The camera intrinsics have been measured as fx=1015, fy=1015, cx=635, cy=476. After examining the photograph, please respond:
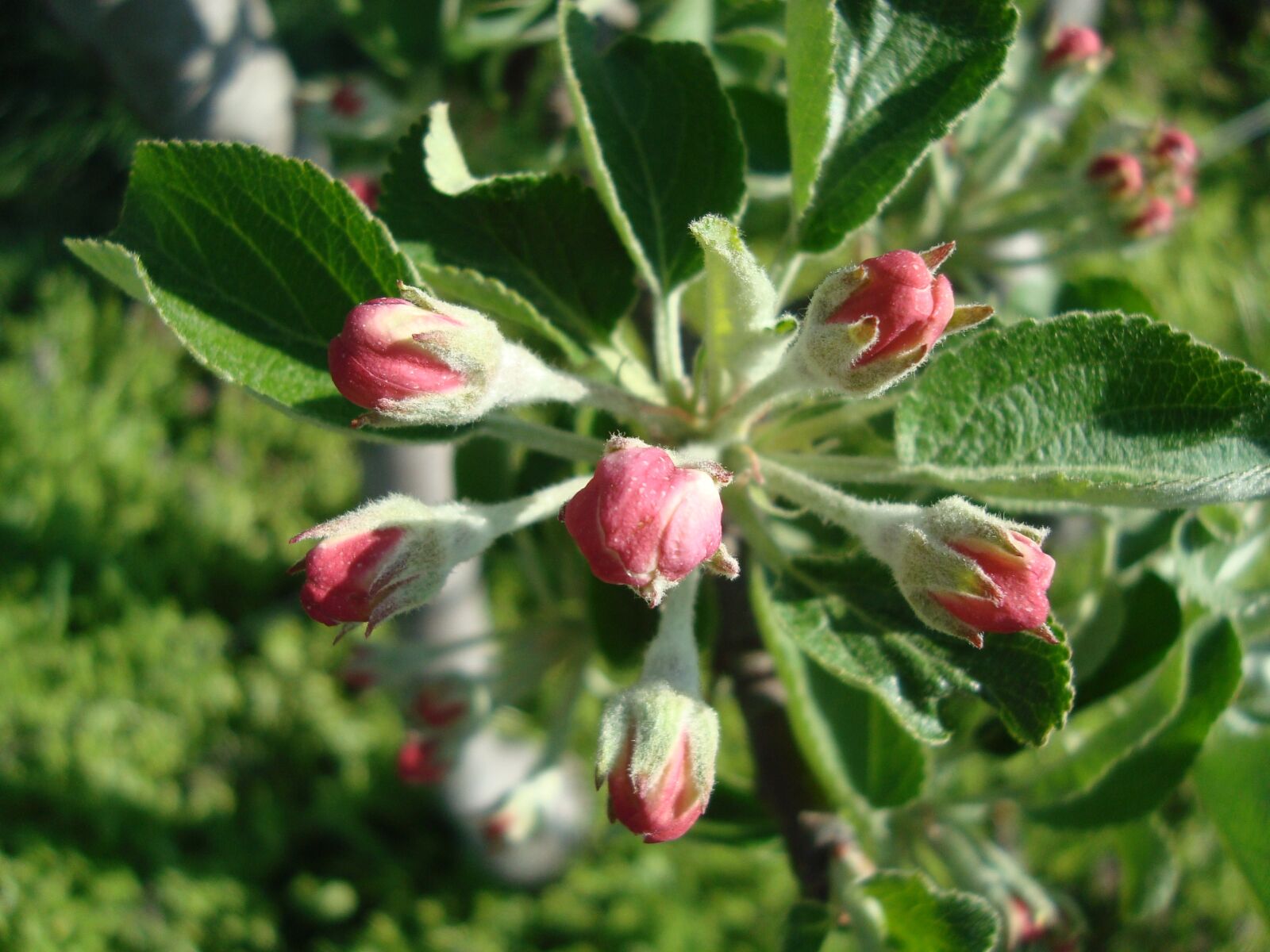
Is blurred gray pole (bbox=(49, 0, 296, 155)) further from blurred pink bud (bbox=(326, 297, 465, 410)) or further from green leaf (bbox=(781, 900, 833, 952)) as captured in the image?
green leaf (bbox=(781, 900, 833, 952))

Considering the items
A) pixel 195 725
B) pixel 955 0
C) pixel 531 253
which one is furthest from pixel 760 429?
pixel 195 725

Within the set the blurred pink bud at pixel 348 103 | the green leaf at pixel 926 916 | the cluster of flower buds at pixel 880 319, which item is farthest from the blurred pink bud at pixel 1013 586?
the blurred pink bud at pixel 348 103

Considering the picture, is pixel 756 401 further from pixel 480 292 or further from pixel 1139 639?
pixel 1139 639

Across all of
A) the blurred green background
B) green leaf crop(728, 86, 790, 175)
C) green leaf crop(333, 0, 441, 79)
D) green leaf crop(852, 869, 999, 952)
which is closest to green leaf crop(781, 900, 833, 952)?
green leaf crop(852, 869, 999, 952)

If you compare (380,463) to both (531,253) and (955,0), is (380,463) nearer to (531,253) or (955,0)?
(531,253)

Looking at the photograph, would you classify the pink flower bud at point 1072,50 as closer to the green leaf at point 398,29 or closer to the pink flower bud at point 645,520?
the green leaf at point 398,29

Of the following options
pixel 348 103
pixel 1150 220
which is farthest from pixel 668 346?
pixel 348 103

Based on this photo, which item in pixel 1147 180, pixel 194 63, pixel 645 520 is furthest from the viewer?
pixel 1147 180
